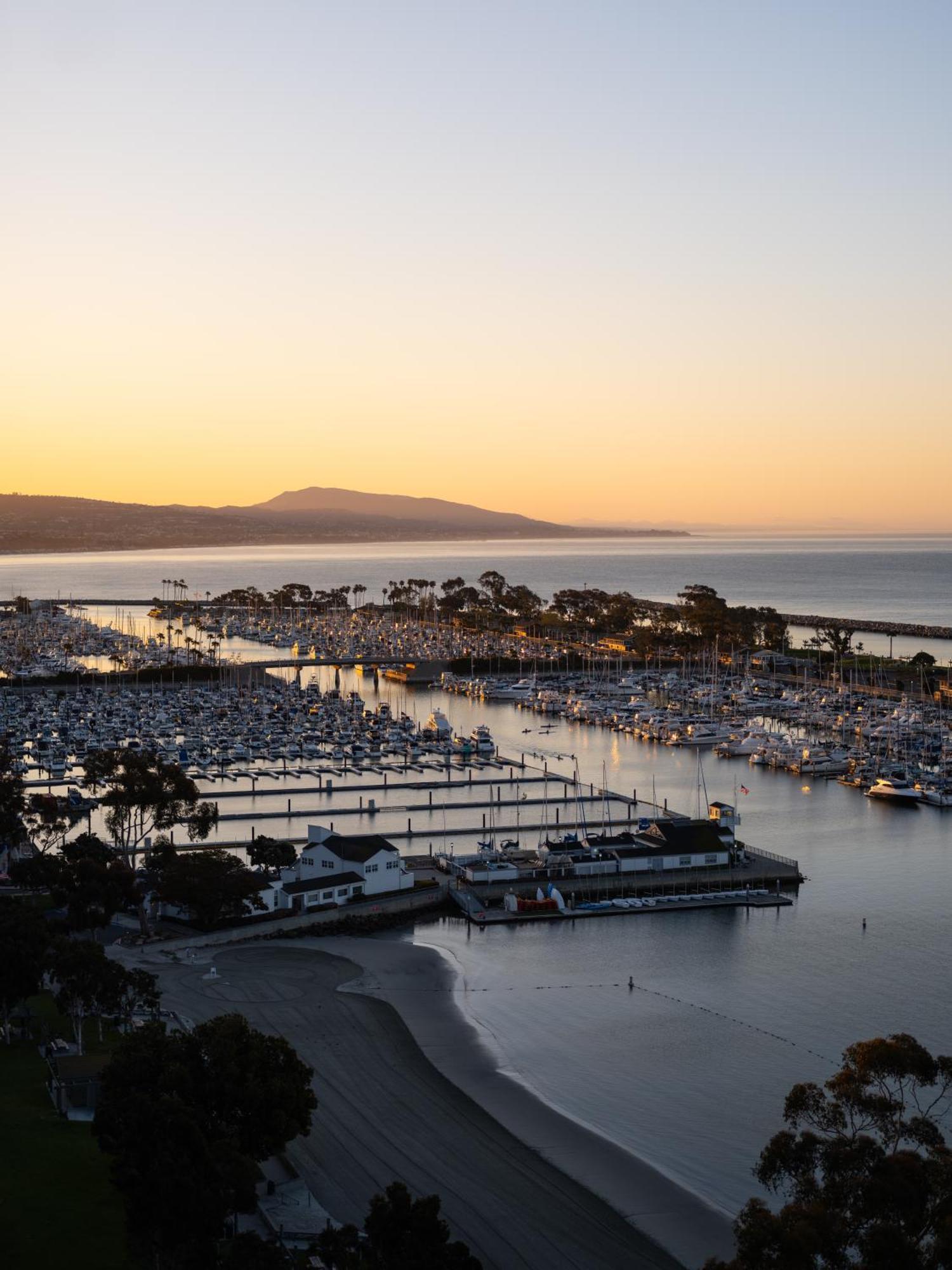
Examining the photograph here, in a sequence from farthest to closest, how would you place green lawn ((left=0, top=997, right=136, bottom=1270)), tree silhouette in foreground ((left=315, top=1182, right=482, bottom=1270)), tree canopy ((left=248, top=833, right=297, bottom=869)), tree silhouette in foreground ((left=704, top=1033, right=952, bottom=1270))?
tree canopy ((left=248, top=833, right=297, bottom=869)), green lawn ((left=0, top=997, right=136, bottom=1270)), tree silhouette in foreground ((left=315, top=1182, right=482, bottom=1270)), tree silhouette in foreground ((left=704, top=1033, right=952, bottom=1270))

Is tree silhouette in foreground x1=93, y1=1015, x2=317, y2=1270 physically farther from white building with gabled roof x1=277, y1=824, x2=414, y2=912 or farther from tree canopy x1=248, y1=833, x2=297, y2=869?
tree canopy x1=248, y1=833, x2=297, y2=869

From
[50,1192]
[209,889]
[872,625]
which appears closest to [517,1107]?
[50,1192]

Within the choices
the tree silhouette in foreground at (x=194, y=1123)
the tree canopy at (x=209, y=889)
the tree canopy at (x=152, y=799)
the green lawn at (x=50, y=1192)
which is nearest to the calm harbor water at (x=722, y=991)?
the tree canopy at (x=209, y=889)

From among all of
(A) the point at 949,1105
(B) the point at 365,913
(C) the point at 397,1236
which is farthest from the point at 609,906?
(C) the point at 397,1236

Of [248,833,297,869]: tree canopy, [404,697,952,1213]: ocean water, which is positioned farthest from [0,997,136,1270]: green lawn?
[248,833,297,869]: tree canopy

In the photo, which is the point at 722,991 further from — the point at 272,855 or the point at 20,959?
the point at 20,959
